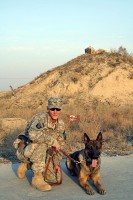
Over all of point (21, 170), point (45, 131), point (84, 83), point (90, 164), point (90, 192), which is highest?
point (84, 83)

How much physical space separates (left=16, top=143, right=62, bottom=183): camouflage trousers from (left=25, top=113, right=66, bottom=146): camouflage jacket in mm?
131

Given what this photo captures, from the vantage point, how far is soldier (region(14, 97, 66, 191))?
5871 millimetres

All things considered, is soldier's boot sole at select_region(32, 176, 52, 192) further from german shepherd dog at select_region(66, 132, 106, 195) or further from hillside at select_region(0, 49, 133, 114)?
Answer: hillside at select_region(0, 49, 133, 114)

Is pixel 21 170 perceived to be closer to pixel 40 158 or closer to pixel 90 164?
pixel 40 158

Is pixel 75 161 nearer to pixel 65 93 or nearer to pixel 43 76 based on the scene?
pixel 65 93

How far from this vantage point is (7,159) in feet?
27.9

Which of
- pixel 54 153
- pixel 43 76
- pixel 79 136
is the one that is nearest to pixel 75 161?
pixel 54 153

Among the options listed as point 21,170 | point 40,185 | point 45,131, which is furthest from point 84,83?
point 40,185

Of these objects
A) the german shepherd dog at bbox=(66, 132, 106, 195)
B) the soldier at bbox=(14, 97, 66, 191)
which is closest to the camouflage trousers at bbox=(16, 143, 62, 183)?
the soldier at bbox=(14, 97, 66, 191)

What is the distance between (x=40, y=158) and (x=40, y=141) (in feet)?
0.95

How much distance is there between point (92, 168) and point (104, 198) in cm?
62

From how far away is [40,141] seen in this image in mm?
5863

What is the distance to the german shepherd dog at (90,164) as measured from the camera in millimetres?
5699

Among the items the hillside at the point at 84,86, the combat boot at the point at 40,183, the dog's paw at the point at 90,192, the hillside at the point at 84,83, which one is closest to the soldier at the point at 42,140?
the combat boot at the point at 40,183
